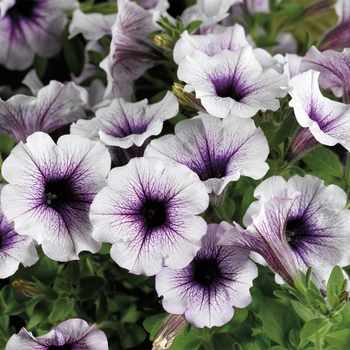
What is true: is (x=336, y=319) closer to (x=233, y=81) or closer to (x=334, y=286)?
(x=334, y=286)

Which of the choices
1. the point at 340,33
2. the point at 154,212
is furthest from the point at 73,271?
the point at 340,33

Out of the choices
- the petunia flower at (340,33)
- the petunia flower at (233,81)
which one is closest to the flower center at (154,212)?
the petunia flower at (233,81)

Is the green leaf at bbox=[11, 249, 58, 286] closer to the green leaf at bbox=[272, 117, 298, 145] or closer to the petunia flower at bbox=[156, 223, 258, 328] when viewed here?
the petunia flower at bbox=[156, 223, 258, 328]

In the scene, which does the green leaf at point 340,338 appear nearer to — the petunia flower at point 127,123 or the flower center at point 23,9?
the petunia flower at point 127,123

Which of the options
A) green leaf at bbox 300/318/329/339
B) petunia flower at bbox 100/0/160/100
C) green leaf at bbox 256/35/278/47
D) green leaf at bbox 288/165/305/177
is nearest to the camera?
green leaf at bbox 300/318/329/339

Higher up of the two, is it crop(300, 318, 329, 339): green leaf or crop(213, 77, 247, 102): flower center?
crop(213, 77, 247, 102): flower center

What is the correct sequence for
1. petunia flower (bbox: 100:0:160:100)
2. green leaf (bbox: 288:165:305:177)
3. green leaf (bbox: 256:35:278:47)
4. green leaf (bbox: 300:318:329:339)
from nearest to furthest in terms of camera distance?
green leaf (bbox: 300:318:329:339) < green leaf (bbox: 288:165:305:177) < petunia flower (bbox: 100:0:160:100) < green leaf (bbox: 256:35:278:47)

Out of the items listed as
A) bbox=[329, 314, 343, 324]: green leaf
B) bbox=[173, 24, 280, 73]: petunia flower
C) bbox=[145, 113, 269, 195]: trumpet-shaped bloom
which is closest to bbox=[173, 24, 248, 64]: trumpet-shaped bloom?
bbox=[173, 24, 280, 73]: petunia flower

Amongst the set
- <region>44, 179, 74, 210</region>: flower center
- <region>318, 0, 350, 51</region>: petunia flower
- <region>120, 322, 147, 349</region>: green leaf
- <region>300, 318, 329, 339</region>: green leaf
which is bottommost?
<region>120, 322, 147, 349</region>: green leaf
